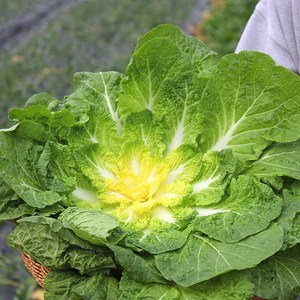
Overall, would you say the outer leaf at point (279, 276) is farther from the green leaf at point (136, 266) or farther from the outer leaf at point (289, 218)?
the green leaf at point (136, 266)

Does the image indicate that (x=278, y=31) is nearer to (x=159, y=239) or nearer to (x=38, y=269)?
(x=159, y=239)

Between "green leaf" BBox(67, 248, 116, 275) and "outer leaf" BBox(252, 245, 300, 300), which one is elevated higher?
"green leaf" BBox(67, 248, 116, 275)

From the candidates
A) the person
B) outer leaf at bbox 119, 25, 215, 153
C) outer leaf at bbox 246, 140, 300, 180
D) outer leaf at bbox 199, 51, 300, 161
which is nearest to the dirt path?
the person

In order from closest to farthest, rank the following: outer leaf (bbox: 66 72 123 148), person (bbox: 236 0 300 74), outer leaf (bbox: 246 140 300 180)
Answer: outer leaf (bbox: 246 140 300 180) < outer leaf (bbox: 66 72 123 148) < person (bbox: 236 0 300 74)

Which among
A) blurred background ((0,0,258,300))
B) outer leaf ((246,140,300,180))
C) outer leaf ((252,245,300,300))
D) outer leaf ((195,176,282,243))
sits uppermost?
outer leaf ((246,140,300,180))

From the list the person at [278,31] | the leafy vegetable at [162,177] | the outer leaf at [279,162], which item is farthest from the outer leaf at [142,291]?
the person at [278,31]

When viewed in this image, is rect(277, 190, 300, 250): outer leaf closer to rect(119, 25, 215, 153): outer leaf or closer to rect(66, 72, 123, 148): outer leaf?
rect(119, 25, 215, 153): outer leaf

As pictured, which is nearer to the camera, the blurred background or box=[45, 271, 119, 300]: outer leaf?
box=[45, 271, 119, 300]: outer leaf
